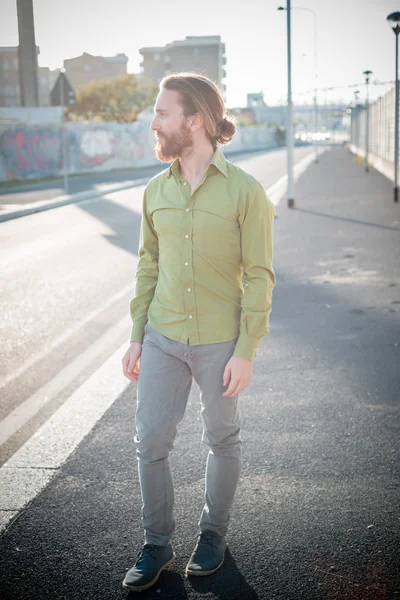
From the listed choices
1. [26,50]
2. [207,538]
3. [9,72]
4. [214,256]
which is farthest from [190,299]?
[9,72]

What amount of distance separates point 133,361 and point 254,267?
0.65 meters

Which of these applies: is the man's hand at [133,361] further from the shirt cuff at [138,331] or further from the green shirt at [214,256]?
the green shirt at [214,256]

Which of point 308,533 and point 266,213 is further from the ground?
point 266,213

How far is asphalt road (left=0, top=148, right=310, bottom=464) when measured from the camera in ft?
18.1

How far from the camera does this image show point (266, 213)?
2904 mm

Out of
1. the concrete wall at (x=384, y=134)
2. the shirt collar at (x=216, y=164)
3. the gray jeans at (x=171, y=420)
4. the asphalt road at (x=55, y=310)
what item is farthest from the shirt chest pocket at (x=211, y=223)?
the concrete wall at (x=384, y=134)

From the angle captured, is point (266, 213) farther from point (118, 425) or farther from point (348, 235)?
point (348, 235)

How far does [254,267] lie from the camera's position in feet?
9.57

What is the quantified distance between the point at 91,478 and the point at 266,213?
1738 millimetres

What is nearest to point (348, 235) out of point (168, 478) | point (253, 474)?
point (253, 474)

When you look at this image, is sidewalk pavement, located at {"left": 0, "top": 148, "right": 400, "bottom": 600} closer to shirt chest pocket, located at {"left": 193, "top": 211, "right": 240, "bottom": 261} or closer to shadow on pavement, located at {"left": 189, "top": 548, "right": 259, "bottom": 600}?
shadow on pavement, located at {"left": 189, "top": 548, "right": 259, "bottom": 600}

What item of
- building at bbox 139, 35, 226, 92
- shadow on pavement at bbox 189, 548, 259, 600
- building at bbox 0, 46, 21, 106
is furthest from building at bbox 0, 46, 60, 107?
shadow on pavement at bbox 189, 548, 259, 600

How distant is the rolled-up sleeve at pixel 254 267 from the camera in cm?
285

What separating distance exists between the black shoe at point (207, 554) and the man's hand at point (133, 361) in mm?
700
